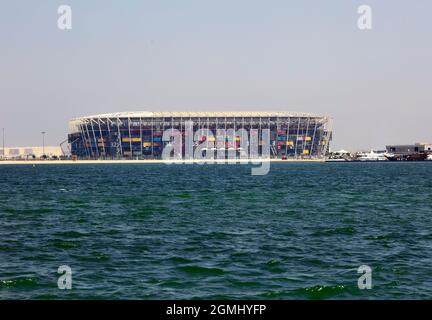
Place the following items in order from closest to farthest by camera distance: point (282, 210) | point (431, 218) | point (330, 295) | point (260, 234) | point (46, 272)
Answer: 1. point (330, 295)
2. point (46, 272)
3. point (260, 234)
4. point (431, 218)
5. point (282, 210)

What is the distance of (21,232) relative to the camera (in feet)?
102

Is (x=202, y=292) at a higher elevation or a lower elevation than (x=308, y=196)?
higher

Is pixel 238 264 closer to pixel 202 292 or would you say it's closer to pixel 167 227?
pixel 202 292

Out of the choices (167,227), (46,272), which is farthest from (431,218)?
(46,272)

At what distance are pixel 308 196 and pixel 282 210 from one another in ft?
49.3
